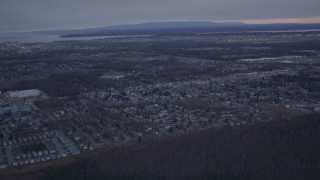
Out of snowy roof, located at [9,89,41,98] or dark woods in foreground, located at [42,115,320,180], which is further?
snowy roof, located at [9,89,41,98]

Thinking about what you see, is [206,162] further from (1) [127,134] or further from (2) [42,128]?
(2) [42,128]

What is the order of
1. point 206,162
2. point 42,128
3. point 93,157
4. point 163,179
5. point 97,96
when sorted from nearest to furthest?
point 163,179
point 206,162
point 93,157
point 42,128
point 97,96

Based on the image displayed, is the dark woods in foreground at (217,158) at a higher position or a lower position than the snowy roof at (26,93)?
higher

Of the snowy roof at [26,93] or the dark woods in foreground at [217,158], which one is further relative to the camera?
the snowy roof at [26,93]

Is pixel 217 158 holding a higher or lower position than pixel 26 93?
higher

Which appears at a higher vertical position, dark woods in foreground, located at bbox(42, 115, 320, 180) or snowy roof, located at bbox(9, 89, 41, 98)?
dark woods in foreground, located at bbox(42, 115, 320, 180)

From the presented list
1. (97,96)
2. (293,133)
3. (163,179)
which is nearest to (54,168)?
(163,179)

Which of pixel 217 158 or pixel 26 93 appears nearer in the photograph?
pixel 217 158

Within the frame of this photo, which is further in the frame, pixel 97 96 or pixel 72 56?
pixel 72 56
